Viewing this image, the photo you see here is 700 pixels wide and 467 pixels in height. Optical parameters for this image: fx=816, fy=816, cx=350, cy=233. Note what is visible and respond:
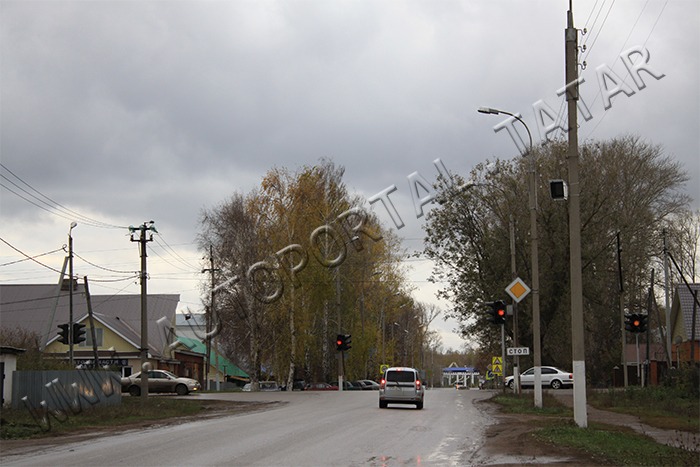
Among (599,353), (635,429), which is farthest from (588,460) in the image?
(599,353)

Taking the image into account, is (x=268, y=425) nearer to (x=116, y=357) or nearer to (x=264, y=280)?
(x=264, y=280)

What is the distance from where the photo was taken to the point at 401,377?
3198 cm

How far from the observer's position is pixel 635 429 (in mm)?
20891

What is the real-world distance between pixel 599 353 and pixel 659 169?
16.5 meters

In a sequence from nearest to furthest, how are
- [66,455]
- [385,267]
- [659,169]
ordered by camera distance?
[66,455], [659,169], [385,267]

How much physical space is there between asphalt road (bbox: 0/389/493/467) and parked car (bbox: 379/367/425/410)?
4.93 meters

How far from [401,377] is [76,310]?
48776mm

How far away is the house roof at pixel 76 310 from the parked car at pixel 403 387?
40.6 meters

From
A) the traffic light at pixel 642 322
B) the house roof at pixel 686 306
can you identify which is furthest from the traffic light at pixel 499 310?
the house roof at pixel 686 306

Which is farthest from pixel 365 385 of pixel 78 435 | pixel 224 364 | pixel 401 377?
pixel 78 435

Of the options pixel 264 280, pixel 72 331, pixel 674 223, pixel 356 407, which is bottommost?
pixel 356 407

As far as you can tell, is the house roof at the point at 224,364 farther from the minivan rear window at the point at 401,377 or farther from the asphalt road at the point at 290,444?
the asphalt road at the point at 290,444

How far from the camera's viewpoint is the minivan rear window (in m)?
32.0

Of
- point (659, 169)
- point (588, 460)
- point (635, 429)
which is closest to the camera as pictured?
point (588, 460)
